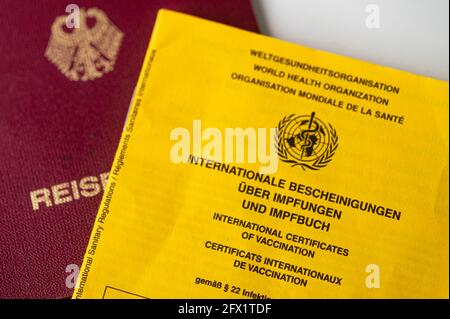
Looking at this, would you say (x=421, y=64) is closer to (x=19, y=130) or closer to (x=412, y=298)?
(x=412, y=298)

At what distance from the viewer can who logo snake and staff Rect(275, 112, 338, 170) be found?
0.43 metres

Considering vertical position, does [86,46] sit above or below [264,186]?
above

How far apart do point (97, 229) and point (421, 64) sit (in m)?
0.36

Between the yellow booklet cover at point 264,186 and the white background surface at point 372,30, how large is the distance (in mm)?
34

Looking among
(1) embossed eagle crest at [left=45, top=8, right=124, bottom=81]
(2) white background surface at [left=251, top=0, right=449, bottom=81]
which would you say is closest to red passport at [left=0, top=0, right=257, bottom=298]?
(1) embossed eagle crest at [left=45, top=8, right=124, bottom=81]

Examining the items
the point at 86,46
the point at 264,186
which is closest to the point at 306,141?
the point at 264,186

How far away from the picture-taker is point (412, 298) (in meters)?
0.43

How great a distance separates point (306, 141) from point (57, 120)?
238 mm

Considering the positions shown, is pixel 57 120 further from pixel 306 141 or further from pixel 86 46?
pixel 306 141

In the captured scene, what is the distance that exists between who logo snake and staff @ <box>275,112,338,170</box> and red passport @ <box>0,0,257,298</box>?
0.51 ft

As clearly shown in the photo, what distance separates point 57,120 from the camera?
0.43m

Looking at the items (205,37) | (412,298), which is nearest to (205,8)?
(205,37)

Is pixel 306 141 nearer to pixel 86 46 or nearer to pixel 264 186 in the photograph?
pixel 264 186

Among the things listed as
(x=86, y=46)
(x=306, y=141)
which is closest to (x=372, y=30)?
(x=306, y=141)
